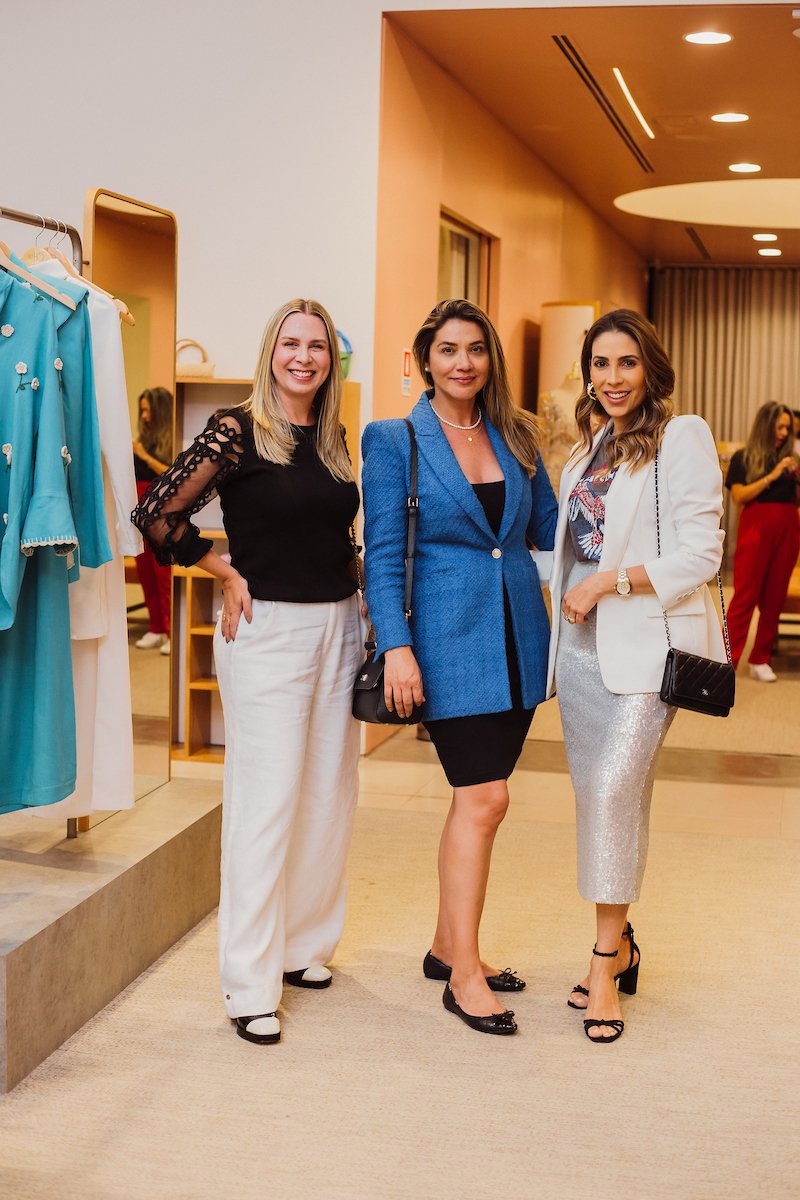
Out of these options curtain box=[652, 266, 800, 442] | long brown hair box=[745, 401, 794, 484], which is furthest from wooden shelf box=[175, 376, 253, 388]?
curtain box=[652, 266, 800, 442]

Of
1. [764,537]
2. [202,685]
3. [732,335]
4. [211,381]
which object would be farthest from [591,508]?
[732,335]

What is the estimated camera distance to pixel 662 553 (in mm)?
2785

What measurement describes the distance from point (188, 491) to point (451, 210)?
4022 mm

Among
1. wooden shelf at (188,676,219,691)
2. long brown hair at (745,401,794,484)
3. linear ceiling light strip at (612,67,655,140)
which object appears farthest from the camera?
long brown hair at (745,401,794,484)

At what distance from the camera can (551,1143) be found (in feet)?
8.09

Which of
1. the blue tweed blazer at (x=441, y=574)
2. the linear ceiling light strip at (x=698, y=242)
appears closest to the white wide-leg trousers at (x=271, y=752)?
the blue tweed blazer at (x=441, y=574)

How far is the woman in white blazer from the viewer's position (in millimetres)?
2762

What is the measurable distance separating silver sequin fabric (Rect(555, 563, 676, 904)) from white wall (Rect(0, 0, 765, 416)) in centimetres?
266

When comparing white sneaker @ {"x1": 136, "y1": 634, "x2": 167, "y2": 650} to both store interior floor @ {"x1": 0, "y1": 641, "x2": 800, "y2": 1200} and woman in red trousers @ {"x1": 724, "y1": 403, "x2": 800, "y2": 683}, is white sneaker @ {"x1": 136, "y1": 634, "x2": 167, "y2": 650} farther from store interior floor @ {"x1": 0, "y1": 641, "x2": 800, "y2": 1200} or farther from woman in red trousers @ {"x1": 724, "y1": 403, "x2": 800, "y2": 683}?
woman in red trousers @ {"x1": 724, "y1": 403, "x2": 800, "y2": 683}

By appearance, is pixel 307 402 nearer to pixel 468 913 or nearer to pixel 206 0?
pixel 468 913

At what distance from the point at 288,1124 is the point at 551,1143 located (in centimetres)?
49

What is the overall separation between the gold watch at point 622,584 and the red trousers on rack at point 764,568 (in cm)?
515

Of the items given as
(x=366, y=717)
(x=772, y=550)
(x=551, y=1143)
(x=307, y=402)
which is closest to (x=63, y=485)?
(x=307, y=402)

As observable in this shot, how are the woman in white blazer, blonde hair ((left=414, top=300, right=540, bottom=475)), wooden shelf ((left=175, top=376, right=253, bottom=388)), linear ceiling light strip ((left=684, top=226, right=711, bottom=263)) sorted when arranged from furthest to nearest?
linear ceiling light strip ((left=684, top=226, right=711, bottom=263)) → wooden shelf ((left=175, top=376, right=253, bottom=388)) → blonde hair ((left=414, top=300, right=540, bottom=475)) → the woman in white blazer
